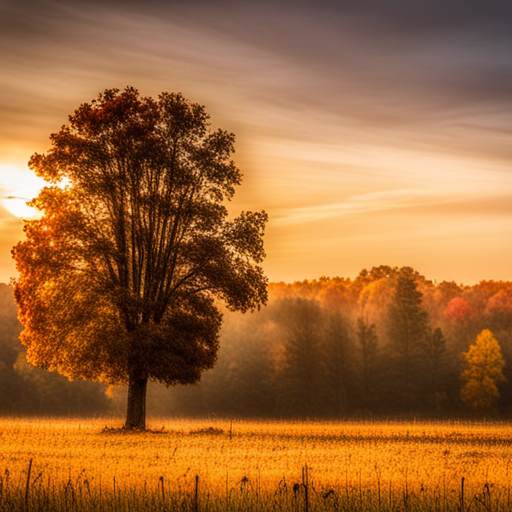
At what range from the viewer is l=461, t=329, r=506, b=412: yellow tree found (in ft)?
309

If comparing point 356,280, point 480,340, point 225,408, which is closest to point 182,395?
point 225,408

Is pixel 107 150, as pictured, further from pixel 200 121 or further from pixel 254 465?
pixel 254 465

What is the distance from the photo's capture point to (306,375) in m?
93.8

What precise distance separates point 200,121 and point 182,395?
58674mm

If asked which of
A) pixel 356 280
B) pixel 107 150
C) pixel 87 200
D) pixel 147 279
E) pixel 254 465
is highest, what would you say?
pixel 356 280

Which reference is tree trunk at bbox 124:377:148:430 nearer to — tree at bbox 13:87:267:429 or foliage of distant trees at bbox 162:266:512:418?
tree at bbox 13:87:267:429

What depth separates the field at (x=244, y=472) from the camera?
1595 cm

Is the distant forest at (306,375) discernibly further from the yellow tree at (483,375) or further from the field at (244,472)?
the field at (244,472)

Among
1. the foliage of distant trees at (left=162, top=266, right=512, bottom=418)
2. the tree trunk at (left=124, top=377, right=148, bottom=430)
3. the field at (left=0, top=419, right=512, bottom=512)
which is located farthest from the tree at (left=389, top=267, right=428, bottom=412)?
the tree trunk at (left=124, top=377, right=148, bottom=430)

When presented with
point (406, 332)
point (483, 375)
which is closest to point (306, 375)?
point (406, 332)

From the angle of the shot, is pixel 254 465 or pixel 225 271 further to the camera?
pixel 225 271

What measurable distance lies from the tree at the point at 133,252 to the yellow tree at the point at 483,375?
63321 millimetres

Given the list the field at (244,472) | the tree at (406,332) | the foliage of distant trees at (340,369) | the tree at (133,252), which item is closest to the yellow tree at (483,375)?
the foliage of distant trees at (340,369)

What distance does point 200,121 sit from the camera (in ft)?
128
